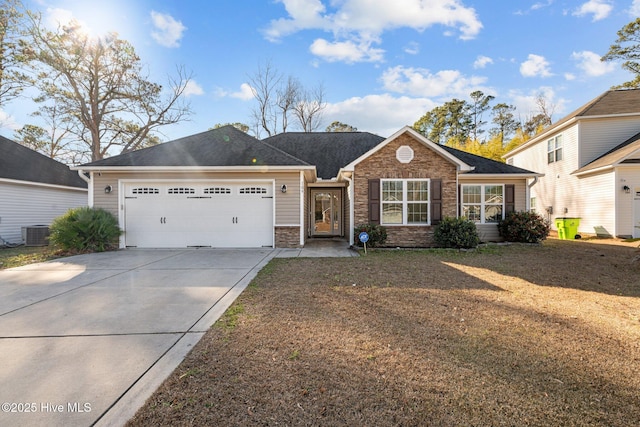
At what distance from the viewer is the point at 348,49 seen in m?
14.0

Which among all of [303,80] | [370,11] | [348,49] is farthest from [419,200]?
[303,80]

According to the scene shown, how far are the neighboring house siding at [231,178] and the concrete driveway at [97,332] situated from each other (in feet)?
11.5

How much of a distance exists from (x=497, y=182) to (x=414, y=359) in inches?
435

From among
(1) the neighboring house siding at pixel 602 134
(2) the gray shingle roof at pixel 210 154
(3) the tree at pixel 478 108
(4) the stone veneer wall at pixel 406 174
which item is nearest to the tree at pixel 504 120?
(3) the tree at pixel 478 108

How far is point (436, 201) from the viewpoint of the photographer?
10070 millimetres

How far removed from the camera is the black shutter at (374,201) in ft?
33.1

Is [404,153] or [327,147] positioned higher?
[327,147]

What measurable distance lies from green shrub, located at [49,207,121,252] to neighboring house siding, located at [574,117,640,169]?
21.4 meters

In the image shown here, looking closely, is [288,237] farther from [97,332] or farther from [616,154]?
[616,154]

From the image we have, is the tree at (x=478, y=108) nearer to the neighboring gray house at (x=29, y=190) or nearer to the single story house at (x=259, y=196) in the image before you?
the single story house at (x=259, y=196)

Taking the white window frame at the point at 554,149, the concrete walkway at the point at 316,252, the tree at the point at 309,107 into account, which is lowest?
the concrete walkway at the point at 316,252

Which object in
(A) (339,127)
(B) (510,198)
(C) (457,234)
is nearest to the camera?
(C) (457,234)

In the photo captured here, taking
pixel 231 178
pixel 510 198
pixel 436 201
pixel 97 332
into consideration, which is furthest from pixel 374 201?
pixel 97 332

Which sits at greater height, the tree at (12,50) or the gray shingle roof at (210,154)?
the tree at (12,50)
